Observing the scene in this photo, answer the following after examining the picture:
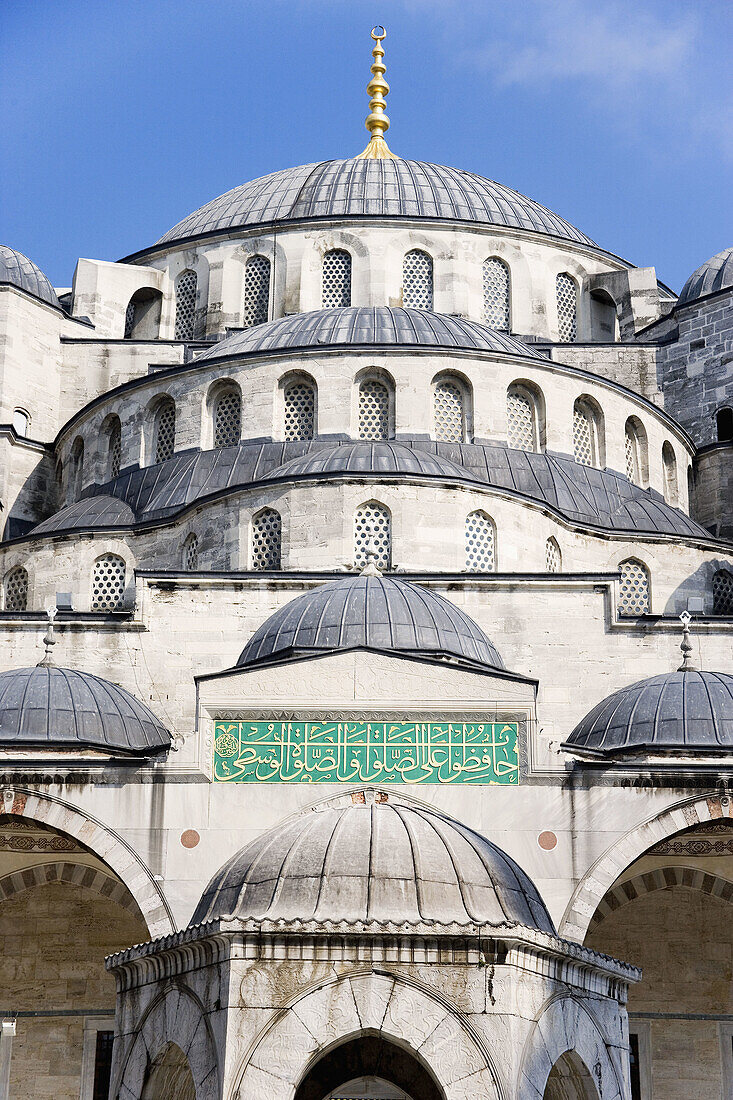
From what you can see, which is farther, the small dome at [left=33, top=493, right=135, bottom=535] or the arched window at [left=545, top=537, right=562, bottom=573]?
the small dome at [left=33, top=493, right=135, bottom=535]

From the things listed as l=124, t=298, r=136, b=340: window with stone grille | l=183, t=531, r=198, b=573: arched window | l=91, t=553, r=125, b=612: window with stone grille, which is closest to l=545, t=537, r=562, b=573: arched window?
l=183, t=531, r=198, b=573: arched window

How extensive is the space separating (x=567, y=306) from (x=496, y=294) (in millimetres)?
1644

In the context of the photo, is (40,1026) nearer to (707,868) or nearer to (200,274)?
(707,868)

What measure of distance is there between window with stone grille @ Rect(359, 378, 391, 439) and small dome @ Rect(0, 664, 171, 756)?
6.92m

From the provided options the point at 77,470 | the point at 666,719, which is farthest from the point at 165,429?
the point at 666,719

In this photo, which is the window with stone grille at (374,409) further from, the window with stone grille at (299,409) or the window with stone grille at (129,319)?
the window with stone grille at (129,319)

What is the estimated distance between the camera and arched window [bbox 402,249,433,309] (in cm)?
3161

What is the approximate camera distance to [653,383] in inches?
1193

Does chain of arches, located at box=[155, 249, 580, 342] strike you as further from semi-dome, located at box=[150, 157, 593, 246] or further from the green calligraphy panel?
the green calligraphy panel

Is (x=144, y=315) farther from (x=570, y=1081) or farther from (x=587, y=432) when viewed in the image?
(x=570, y=1081)

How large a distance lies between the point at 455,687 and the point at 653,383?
1421 centimetres

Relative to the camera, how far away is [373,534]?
22.4 m

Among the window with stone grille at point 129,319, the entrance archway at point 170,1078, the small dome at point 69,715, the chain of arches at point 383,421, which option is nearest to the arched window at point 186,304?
the window with stone grille at point 129,319

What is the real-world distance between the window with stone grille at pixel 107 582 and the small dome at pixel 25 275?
25.1 feet
